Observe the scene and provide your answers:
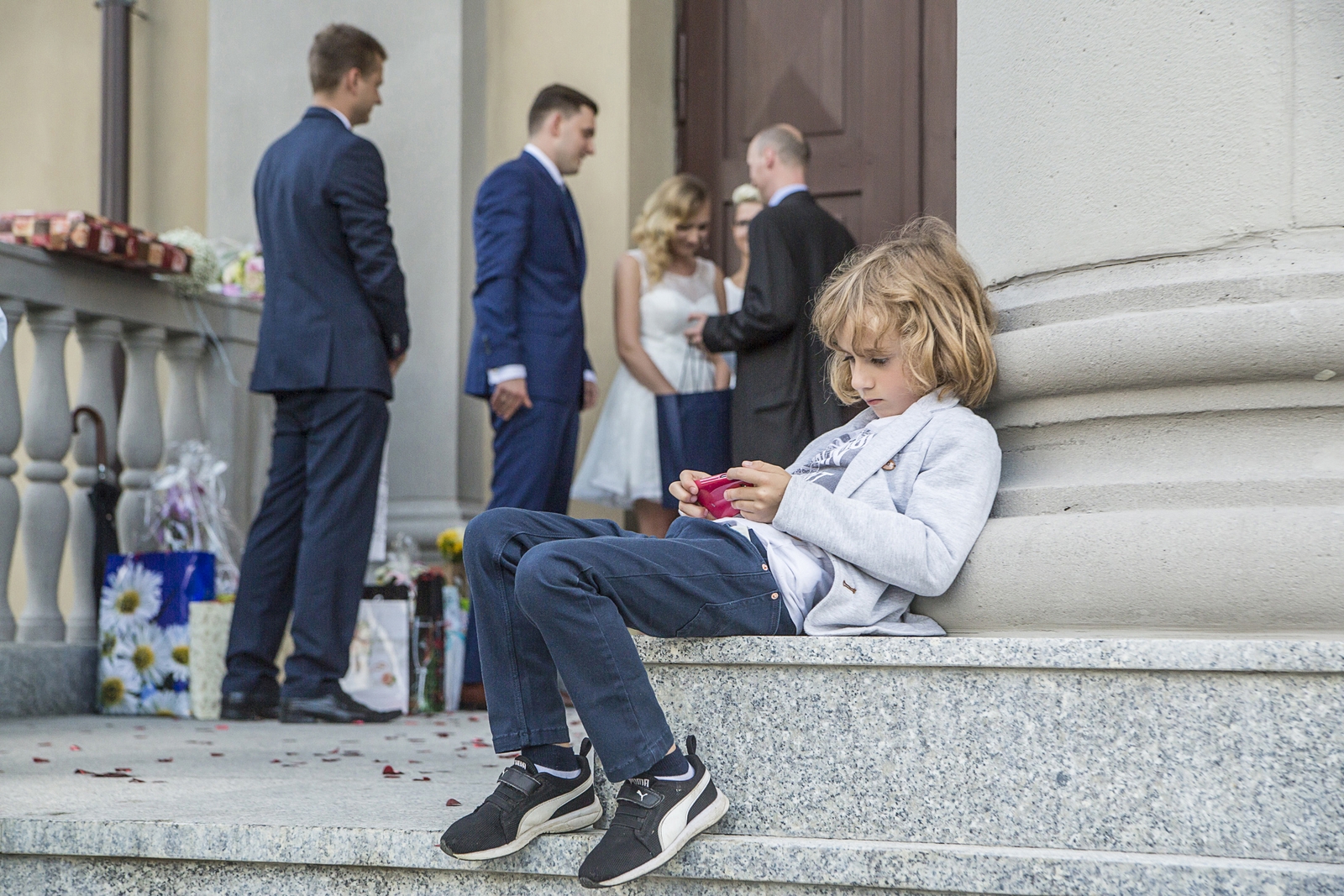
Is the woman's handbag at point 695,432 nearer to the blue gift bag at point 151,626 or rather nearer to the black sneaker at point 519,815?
the blue gift bag at point 151,626

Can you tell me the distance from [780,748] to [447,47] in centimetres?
434

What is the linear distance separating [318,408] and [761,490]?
8.42 feet

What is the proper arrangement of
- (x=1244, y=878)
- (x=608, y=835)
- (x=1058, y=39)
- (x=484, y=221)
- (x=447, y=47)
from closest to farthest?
(x=1244, y=878) < (x=608, y=835) < (x=1058, y=39) < (x=484, y=221) < (x=447, y=47)

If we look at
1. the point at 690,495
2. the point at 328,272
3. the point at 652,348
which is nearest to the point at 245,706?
the point at 328,272

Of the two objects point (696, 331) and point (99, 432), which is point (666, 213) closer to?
point (696, 331)

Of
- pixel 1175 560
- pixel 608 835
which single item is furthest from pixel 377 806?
pixel 1175 560

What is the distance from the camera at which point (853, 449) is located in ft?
8.53

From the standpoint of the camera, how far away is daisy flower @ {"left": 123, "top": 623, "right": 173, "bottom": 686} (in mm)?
4941

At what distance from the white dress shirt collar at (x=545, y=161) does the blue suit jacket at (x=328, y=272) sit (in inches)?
23.8

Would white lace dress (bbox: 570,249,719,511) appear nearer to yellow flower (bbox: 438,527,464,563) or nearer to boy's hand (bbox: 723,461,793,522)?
yellow flower (bbox: 438,527,464,563)

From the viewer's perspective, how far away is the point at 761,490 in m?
2.42

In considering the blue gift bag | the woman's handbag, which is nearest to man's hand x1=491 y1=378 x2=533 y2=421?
the woman's handbag

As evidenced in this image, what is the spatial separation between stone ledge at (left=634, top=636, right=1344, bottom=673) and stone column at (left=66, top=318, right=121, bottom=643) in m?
3.39

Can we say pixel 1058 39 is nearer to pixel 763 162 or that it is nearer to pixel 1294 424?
pixel 1294 424
